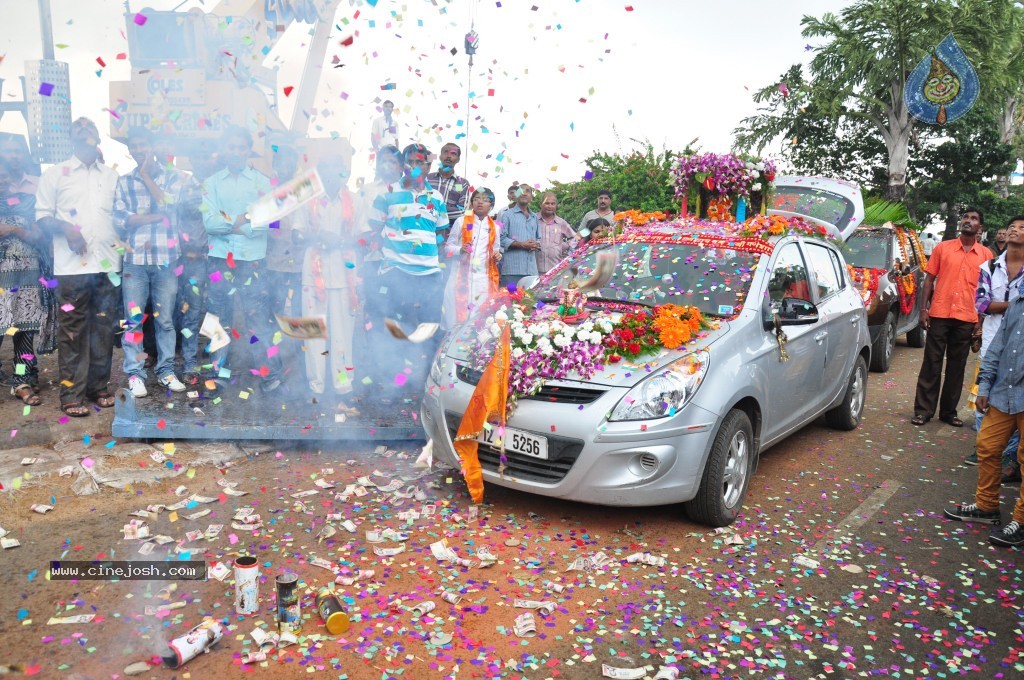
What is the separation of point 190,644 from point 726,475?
3.13 metres

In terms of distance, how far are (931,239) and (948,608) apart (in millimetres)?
12297

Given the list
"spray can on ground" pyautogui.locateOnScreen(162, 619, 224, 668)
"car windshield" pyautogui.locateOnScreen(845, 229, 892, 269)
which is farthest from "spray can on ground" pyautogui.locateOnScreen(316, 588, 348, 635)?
"car windshield" pyautogui.locateOnScreen(845, 229, 892, 269)

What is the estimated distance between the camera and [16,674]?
120 inches

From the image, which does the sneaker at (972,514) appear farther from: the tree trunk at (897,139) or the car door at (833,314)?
the tree trunk at (897,139)

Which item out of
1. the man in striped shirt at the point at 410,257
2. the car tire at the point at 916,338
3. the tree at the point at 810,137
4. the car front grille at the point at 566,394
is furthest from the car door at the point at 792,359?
the tree at the point at 810,137

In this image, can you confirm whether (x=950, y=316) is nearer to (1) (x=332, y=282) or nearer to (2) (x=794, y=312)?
(2) (x=794, y=312)

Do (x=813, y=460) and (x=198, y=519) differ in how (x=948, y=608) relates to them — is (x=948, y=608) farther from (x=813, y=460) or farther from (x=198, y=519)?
(x=198, y=519)

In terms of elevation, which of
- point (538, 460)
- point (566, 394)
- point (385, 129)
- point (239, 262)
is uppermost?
point (385, 129)

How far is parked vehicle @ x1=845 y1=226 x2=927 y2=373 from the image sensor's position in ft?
33.5

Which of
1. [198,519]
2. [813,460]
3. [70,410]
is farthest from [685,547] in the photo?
[70,410]

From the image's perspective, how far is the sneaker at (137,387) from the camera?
6305 mm

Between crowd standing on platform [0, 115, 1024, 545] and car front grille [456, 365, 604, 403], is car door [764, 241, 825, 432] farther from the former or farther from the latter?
car front grille [456, 365, 604, 403]

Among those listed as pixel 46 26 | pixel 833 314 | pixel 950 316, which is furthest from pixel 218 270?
pixel 950 316

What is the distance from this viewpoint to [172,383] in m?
6.54
